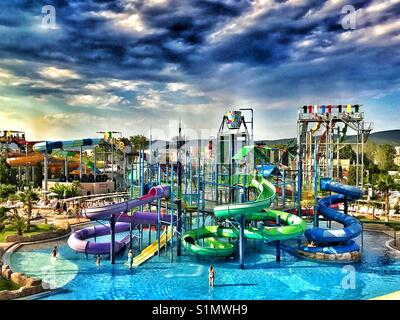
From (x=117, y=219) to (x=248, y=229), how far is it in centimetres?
664

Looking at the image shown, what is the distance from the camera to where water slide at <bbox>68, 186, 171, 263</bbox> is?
1697 centimetres

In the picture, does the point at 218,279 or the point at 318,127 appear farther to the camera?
the point at 318,127

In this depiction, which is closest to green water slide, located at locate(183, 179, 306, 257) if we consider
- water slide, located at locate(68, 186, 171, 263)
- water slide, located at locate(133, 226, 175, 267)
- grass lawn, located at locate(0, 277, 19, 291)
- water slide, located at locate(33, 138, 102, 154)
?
water slide, located at locate(133, 226, 175, 267)

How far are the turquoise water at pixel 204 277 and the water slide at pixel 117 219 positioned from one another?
0.59m

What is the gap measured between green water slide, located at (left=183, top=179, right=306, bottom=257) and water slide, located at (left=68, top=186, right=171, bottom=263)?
230 centimetres

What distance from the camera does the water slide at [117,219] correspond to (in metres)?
17.0

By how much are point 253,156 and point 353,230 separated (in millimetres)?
8251

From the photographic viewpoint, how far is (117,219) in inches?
763

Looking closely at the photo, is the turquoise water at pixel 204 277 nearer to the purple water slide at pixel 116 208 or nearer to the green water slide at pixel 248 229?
the green water slide at pixel 248 229

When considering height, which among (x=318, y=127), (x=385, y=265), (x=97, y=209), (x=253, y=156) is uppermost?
(x=318, y=127)

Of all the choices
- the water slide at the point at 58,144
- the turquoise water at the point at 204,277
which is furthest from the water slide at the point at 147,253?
the water slide at the point at 58,144
